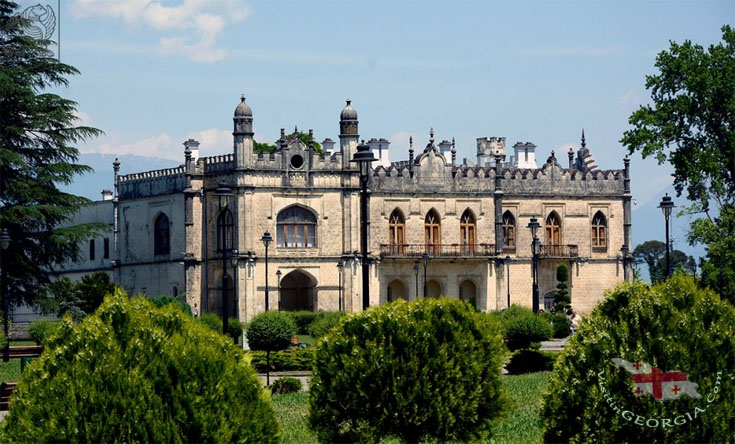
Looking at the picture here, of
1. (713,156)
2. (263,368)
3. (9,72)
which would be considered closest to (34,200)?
(9,72)

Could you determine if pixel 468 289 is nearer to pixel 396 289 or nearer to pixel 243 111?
pixel 396 289

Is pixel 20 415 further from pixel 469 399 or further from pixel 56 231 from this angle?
pixel 56 231

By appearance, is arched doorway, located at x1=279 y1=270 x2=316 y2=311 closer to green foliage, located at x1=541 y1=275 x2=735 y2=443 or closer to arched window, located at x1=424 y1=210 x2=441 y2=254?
arched window, located at x1=424 y1=210 x2=441 y2=254

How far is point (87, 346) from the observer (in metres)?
14.0

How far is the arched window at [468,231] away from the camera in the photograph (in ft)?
224

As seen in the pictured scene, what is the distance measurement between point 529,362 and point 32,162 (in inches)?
799

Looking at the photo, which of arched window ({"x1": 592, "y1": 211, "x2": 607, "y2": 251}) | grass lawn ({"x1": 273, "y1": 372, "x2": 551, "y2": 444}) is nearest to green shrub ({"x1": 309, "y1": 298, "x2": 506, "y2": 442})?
grass lawn ({"x1": 273, "y1": 372, "x2": 551, "y2": 444})

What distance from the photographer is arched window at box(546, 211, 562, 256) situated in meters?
70.0

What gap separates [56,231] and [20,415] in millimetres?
32174

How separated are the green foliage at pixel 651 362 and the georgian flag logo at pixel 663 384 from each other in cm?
6

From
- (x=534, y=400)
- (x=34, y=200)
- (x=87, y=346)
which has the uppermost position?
(x=34, y=200)

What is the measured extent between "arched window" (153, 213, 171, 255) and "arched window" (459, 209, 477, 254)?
1434 centimetres

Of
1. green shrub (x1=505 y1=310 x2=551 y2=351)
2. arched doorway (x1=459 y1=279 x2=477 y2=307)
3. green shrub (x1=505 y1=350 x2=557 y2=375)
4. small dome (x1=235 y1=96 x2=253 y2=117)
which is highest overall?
small dome (x1=235 y1=96 x2=253 y2=117)

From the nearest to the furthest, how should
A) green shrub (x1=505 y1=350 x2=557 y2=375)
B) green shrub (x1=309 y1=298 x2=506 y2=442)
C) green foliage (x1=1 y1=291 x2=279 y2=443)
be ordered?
green foliage (x1=1 y1=291 x2=279 y2=443) < green shrub (x1=309 y1=298 x2=506 y2=442) < green shrub (x1=505 y1=350 x2=557 y2=375)
